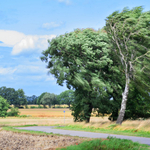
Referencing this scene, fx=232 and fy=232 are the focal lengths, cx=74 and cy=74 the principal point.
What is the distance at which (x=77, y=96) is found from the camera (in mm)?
28906

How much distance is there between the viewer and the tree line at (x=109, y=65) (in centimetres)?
2236

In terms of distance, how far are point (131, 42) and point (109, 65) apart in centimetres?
525

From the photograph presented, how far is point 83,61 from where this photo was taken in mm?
27125

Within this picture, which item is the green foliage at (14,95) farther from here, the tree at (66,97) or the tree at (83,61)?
the tree at (83,61)

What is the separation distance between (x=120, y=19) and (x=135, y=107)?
937cm

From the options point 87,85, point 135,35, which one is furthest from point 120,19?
point 87,85

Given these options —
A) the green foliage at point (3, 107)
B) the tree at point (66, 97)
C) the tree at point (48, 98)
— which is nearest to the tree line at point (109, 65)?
the green foliage at point (3, 107)

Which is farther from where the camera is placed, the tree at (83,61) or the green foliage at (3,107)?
the green foliage at (3,107)

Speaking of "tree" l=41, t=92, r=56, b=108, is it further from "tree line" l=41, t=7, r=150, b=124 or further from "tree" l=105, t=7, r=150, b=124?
"tree" l=105, t=7, r=150, b=124

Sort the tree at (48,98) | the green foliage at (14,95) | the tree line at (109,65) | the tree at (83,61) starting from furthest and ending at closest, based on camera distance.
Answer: the tree at (48,98) < the green foliage at (14,95) < the tree at (83,61) < the tree line at (109,65)

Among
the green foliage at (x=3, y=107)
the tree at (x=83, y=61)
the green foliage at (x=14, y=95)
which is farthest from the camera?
the green foliage at (x=14, y=95)

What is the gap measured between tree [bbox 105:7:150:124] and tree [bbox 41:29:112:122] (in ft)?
7.35

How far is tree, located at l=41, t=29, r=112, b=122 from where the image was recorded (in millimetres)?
26031

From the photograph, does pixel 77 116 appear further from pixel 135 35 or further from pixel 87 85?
pixel 135 35
